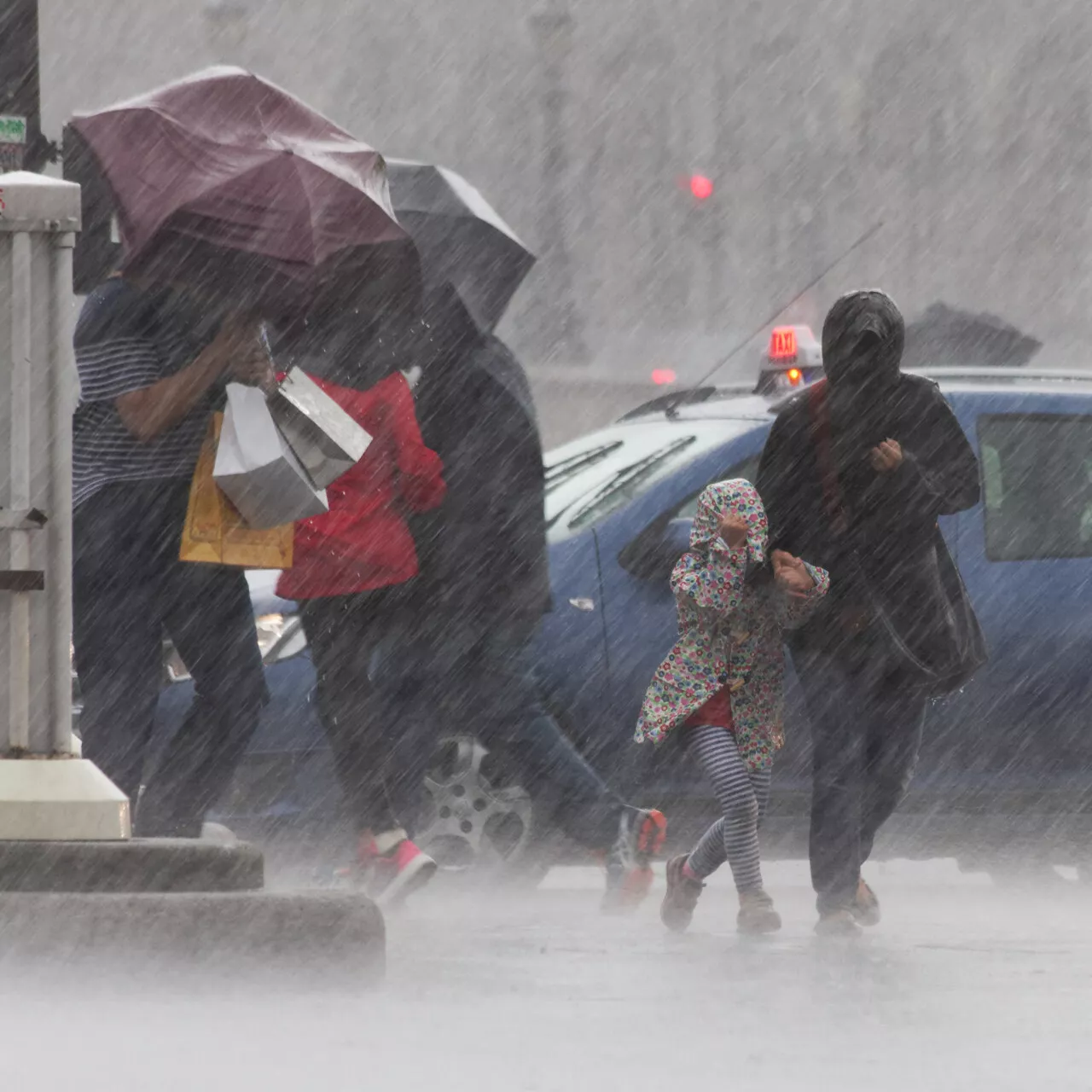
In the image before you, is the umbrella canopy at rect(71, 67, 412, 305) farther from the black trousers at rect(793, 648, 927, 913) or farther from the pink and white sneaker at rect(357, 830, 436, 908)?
the black trousers at rect(793, 648, 927, 913)

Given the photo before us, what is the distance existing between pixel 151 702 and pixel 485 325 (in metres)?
1.87

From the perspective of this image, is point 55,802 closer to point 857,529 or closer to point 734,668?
point 734,668

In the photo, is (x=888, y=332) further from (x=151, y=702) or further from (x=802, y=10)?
(x=802, y=10)

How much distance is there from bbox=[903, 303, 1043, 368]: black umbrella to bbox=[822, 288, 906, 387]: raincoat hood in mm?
Answer: 4779

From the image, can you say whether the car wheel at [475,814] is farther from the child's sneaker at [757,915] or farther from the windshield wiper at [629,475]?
the child's sneaker at [757,915]

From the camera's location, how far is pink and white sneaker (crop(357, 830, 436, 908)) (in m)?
7.36

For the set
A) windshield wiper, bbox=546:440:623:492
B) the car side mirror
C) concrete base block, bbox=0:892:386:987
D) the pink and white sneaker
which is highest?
windshield wiper, bbox=546:440:623:492

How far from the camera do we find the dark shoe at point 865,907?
24.5 ft

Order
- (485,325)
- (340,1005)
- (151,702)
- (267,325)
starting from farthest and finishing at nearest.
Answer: (485,325), (267,325), (151,702), (340,1005)

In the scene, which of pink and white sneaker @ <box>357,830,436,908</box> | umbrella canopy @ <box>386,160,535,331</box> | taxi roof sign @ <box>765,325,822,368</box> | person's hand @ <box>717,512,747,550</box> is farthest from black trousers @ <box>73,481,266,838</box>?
taxi roof sign @ <box>765,325,822,368</box>

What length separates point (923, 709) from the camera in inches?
296

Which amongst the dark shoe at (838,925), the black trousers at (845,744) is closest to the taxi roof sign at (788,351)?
the black trousers at (845,744)

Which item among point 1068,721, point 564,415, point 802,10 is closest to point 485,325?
point 1068,721

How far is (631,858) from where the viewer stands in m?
8.02
